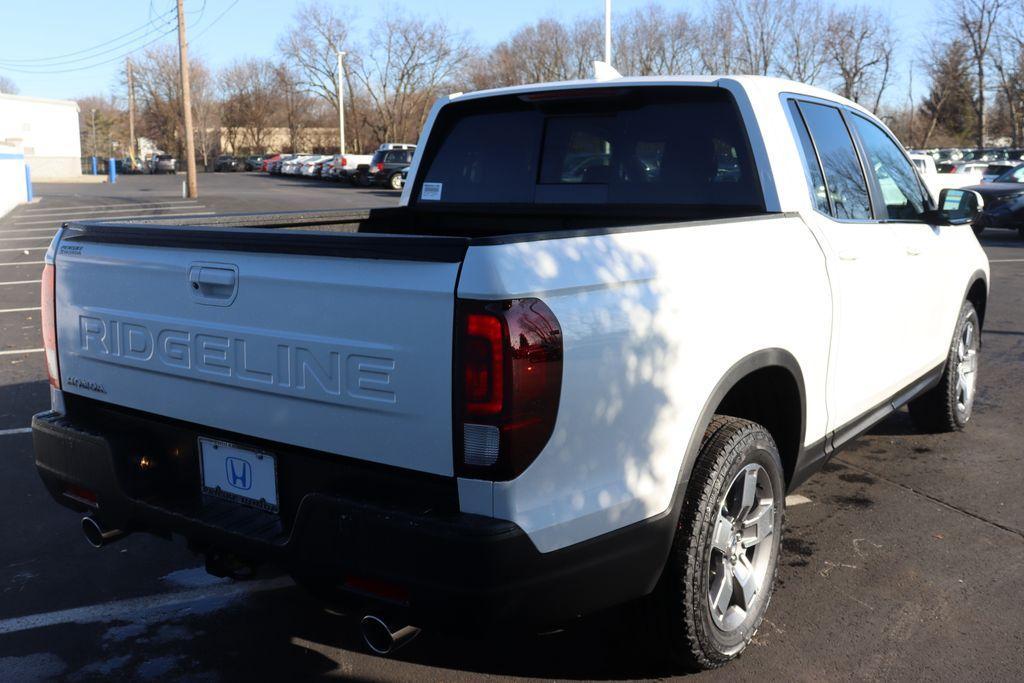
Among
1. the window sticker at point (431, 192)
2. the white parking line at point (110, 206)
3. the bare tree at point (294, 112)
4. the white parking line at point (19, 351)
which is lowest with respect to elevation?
the white parking line at point (19, 351)

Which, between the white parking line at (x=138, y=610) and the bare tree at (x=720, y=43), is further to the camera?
the bare tree at (x=720, y=43)

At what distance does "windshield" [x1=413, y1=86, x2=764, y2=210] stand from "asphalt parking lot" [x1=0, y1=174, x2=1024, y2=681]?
1.63 m

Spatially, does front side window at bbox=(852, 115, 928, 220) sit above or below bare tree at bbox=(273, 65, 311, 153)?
below

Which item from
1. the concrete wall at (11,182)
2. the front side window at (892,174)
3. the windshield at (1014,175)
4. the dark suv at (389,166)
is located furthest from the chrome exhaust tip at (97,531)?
the dark suv at (389,166)

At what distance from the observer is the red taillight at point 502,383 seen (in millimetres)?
2318

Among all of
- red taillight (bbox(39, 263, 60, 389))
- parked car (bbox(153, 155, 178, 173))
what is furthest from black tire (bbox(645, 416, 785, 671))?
parked car (bbox(153, 155, 178, 173))

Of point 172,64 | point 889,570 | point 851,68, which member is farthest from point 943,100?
point 172,64

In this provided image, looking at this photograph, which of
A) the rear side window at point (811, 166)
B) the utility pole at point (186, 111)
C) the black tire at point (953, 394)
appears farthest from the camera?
the utility pole at point (186, 111)

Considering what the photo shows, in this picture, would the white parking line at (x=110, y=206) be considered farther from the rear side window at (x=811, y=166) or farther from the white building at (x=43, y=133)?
the white building at (x=43, y=133)

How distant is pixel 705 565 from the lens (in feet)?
9.72

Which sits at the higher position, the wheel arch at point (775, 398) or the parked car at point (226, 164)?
the parked car at point (226, 164)

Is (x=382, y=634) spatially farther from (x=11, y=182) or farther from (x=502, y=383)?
(x=11, y=182)

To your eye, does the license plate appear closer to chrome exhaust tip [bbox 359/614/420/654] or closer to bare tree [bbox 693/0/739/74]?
chrome exhaust tip [bbox 359/614/420/654]

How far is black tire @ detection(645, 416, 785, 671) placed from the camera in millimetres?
2885
